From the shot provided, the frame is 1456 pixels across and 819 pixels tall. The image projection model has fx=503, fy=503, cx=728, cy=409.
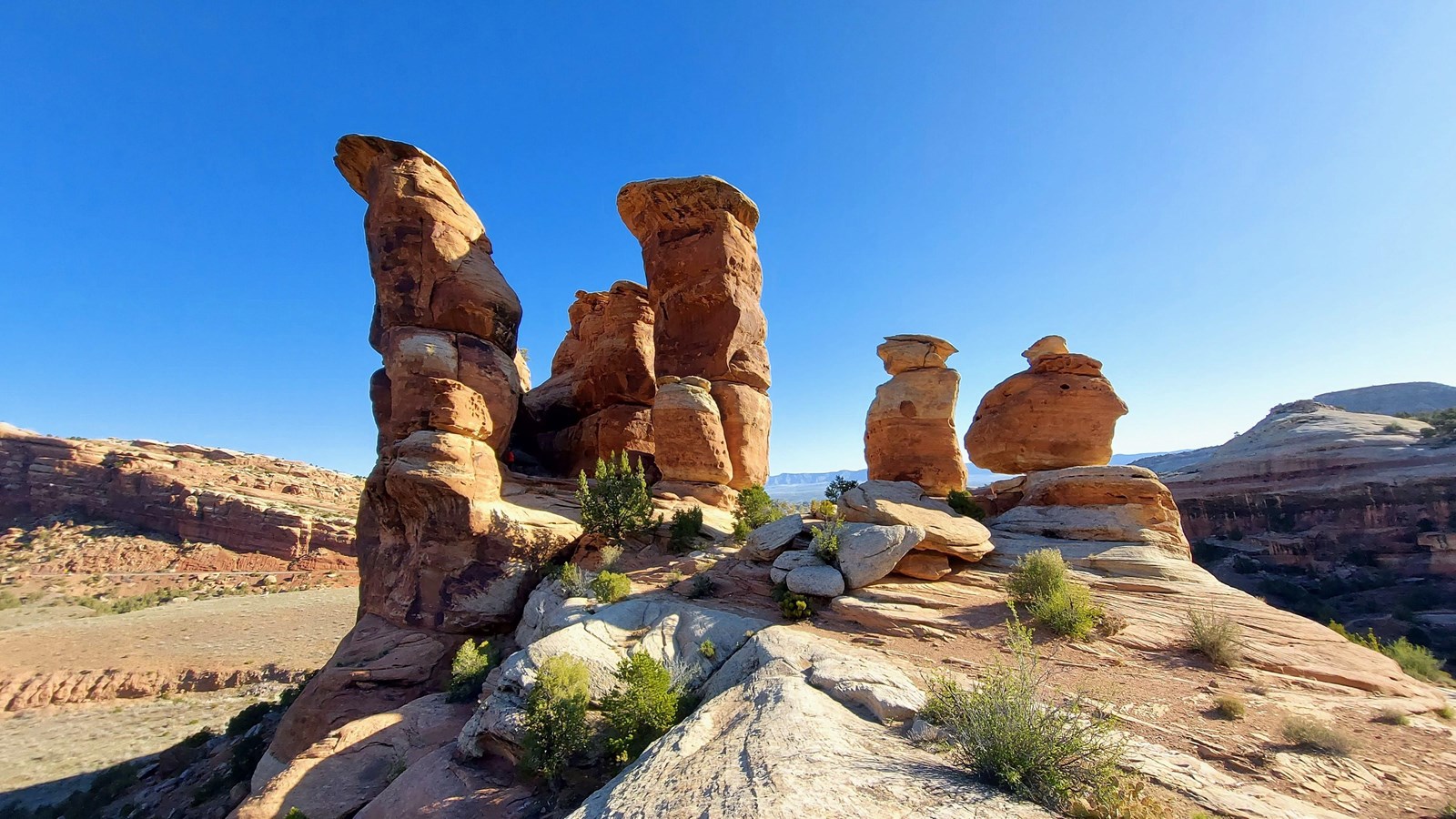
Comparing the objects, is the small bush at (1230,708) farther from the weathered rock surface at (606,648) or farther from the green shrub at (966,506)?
the green shrub at (966,506)

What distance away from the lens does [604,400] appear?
20.7 metres

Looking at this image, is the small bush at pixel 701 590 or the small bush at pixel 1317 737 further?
the small bush at pixel 701 590

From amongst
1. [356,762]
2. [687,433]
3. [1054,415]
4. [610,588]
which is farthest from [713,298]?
[356,762]

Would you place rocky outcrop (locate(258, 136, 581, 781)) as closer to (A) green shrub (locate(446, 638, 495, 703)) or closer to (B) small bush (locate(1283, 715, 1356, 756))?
(A) green shrub (locate(446, 638, 495, 703))

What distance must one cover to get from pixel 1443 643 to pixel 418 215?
162ft

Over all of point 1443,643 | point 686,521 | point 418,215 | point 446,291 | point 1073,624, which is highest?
point 418,215

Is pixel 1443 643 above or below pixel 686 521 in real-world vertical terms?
below

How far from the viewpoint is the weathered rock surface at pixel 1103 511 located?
475 inches

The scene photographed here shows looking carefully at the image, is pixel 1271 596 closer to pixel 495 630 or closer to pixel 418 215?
pixel 495 630

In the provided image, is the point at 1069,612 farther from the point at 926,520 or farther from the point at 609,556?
the point at 609,556

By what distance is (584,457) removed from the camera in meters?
19.8

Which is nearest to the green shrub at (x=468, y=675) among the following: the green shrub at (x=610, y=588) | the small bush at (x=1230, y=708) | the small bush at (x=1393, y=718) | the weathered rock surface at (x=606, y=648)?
the weathered rock surface at (x=606, y=648)

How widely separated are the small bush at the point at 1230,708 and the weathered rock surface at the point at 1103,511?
20.7 feet

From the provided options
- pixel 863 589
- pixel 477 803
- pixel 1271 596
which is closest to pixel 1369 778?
pixel 863 589
